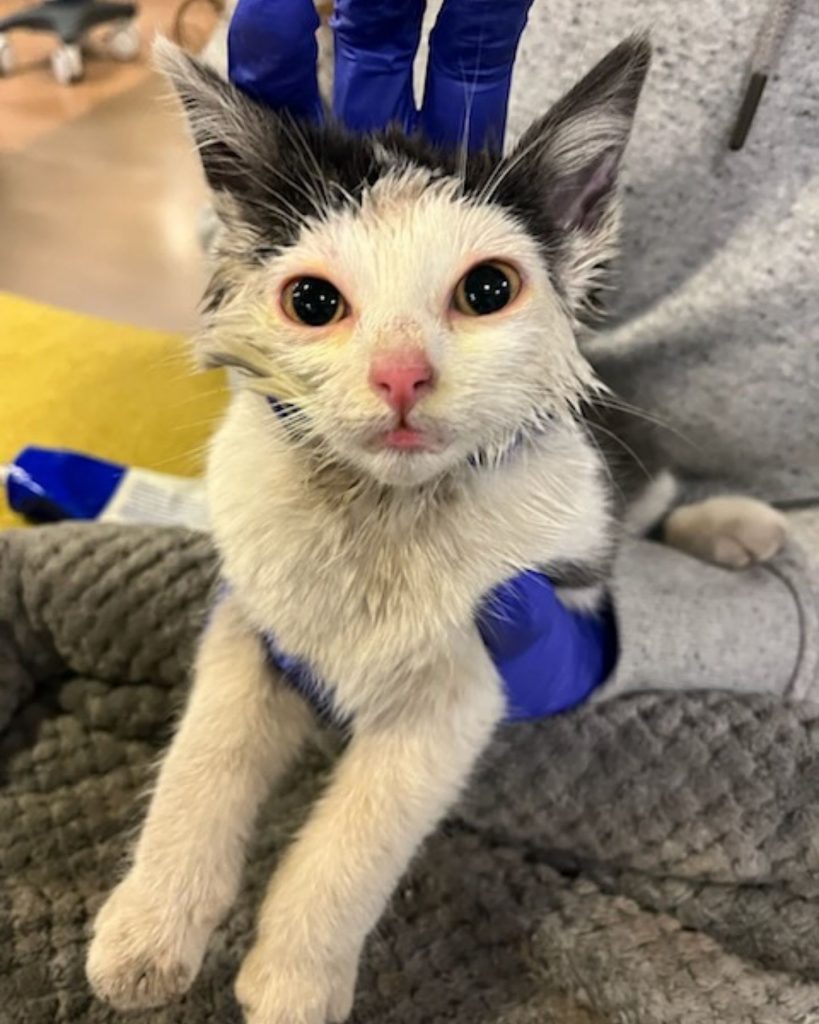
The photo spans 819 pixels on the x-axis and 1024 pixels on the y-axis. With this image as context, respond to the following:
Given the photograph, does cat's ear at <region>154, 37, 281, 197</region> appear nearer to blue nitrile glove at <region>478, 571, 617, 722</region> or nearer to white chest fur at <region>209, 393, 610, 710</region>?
white chest fur at <region>209, 393, 610, 710</region>

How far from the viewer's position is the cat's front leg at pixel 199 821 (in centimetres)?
72

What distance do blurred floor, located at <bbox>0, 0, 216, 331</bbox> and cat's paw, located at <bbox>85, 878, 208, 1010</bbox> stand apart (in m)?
1.22

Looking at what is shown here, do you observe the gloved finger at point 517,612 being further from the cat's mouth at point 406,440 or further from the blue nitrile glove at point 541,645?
the cat's mouth at point 406,440

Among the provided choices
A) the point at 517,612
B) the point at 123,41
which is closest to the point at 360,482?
the point at 517,612

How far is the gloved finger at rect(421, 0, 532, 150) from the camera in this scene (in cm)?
69

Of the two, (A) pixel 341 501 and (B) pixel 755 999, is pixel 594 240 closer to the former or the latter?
(A) pixel 341 501

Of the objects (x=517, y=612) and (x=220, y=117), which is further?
(x=517, y=612)

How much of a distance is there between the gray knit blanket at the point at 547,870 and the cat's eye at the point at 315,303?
43 centimetres

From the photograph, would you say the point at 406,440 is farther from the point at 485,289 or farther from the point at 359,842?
the point at 359,842

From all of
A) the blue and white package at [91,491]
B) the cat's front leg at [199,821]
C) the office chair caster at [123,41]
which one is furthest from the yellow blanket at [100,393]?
the office chair caster at [123,41]

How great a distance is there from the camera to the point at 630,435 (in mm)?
1095

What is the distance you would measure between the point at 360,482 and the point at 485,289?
161 millimetres

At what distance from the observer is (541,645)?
2.77ft

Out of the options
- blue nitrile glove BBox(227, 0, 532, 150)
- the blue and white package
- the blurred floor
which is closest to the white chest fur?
blue nitrile glove BBox(227, 0, 532, 150)
